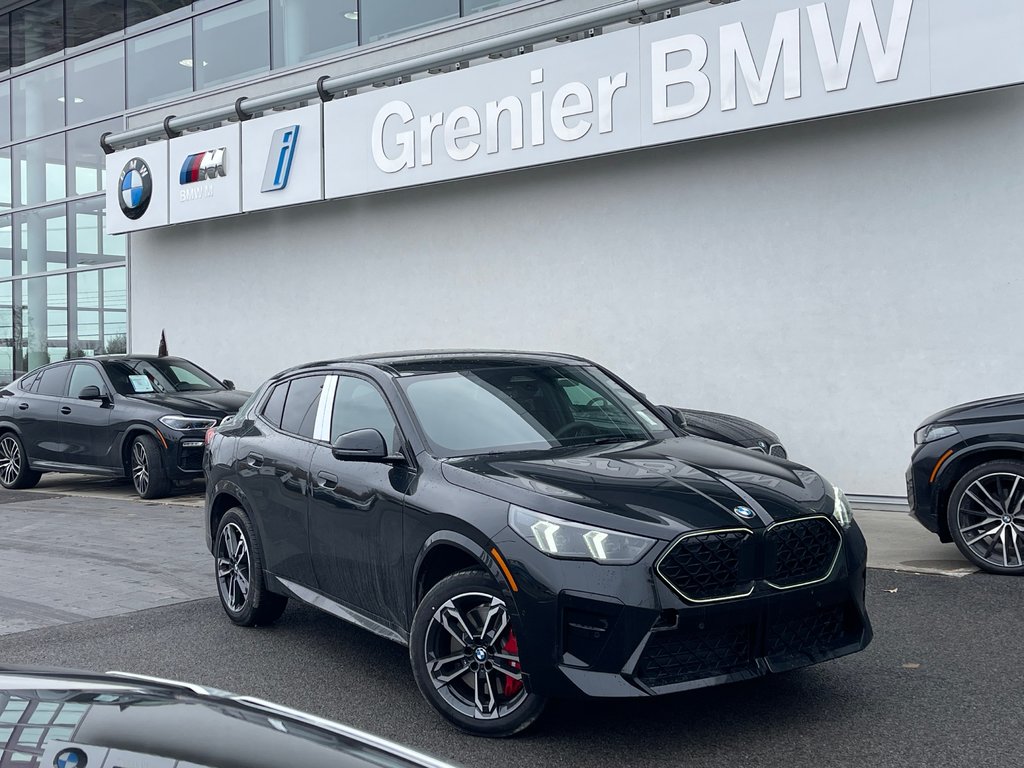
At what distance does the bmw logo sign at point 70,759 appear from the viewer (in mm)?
1990

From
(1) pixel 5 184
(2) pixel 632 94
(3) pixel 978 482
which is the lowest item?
(3) pixel 978 482

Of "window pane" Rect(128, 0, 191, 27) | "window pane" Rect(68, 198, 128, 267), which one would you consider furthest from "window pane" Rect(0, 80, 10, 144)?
"window pane" Rect(128, 0, 191, 27)

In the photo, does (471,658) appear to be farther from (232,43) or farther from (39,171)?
(39,171)

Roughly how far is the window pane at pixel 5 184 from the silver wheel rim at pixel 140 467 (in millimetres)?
13238

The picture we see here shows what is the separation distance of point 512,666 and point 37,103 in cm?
2279

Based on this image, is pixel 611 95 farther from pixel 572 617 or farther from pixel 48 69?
pixel 48 69

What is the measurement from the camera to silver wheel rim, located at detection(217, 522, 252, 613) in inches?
265

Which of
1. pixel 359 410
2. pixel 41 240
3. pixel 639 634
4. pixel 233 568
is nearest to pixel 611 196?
pixel 233 568

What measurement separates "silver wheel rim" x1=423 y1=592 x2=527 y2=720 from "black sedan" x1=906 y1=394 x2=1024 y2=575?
4347mm

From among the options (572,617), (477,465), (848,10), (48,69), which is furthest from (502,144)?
(48,69)

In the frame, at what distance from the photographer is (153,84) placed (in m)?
21.0

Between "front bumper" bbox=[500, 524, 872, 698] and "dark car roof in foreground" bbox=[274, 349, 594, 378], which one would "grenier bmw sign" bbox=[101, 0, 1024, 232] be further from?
"front bumper" bbox=[500, 524, 872, 698]

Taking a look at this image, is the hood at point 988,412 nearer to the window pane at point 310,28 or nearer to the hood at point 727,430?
the hood at point 727,430

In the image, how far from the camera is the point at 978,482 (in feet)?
24.8
